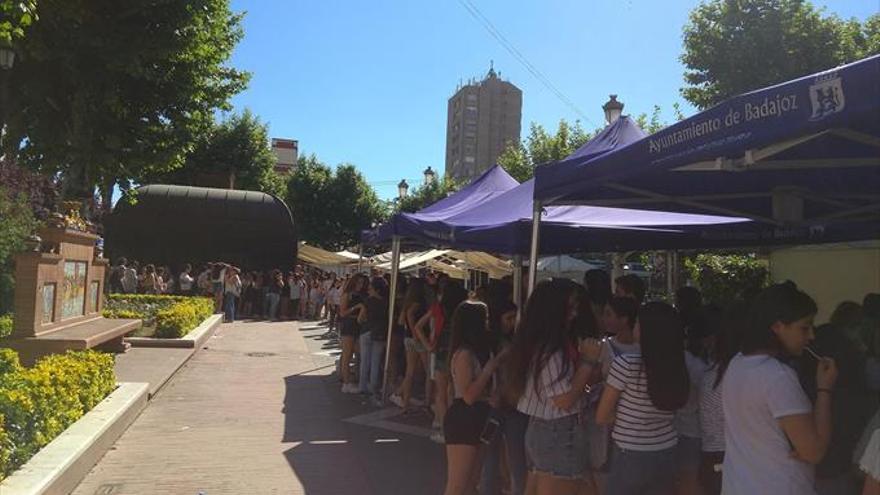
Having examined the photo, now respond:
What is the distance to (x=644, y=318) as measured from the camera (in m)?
3.46

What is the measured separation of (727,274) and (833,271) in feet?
12.0

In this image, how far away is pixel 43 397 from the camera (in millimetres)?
5801

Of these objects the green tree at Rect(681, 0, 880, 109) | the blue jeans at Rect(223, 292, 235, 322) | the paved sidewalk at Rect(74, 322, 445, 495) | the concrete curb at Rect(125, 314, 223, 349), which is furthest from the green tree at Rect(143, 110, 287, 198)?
the paved sidewalk at Rect(74, 322, 445, 495)

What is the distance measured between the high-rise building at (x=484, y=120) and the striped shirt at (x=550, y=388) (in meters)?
132

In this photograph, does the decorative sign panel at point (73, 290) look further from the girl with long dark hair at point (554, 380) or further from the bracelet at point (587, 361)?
the bracelet at point (587, 361)

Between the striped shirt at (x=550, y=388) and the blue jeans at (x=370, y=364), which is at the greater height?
the striped shirt at (x=550, y=388)

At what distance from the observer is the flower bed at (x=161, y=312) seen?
48.8 ft

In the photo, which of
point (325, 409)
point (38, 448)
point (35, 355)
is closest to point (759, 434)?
point (38, 448)

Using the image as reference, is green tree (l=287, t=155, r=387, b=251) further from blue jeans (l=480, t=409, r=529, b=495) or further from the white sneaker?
blue jeans (l=480, t=409, r=529, b=495)

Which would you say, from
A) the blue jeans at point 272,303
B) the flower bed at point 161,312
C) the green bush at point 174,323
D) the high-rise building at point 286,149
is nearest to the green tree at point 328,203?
the blue jeans at point 272,303

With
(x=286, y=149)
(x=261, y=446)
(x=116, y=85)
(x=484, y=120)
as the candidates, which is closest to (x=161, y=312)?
(x=116, y=85)

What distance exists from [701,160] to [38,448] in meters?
5.09

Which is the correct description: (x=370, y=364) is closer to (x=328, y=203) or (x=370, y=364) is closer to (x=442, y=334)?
(x=442, y=334)

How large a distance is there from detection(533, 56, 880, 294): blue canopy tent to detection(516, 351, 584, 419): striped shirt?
4.00ft
